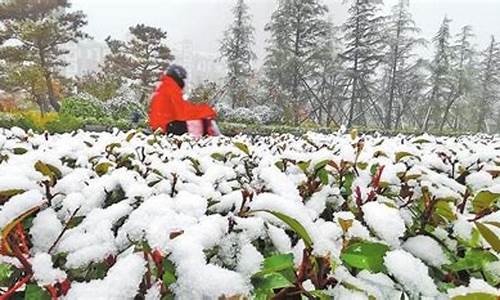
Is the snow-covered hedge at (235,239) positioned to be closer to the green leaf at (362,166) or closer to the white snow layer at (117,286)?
the white snow layer at (117,286)

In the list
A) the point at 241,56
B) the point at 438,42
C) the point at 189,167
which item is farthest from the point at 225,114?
the point at 438,42

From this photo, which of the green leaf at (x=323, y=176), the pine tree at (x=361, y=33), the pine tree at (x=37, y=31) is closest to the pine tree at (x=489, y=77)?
the pine tree at (x=361, y=33)

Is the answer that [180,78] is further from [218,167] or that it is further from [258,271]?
[258,271]

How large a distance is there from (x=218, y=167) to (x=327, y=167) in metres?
0.36

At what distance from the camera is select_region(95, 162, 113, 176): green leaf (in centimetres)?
142

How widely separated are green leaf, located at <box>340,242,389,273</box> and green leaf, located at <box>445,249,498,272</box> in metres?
0.22

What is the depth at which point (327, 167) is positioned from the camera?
150cm

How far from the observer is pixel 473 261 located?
97 cm

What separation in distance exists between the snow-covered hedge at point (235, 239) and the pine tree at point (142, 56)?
32739 millimetres

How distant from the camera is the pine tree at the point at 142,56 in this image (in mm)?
33812

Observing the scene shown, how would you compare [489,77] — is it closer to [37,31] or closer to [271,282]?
[37,31]

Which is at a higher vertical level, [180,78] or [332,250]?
[180,78]

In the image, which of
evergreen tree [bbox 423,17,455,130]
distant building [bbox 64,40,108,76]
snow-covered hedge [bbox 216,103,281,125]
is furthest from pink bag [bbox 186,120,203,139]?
distant building [bbox 64,40,108,76]

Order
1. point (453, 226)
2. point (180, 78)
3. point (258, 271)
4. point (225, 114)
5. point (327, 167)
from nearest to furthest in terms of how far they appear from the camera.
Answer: point (258, 271) → point (453, 226) → point (327, 167) → point (180, 78) → point (225, 114)
